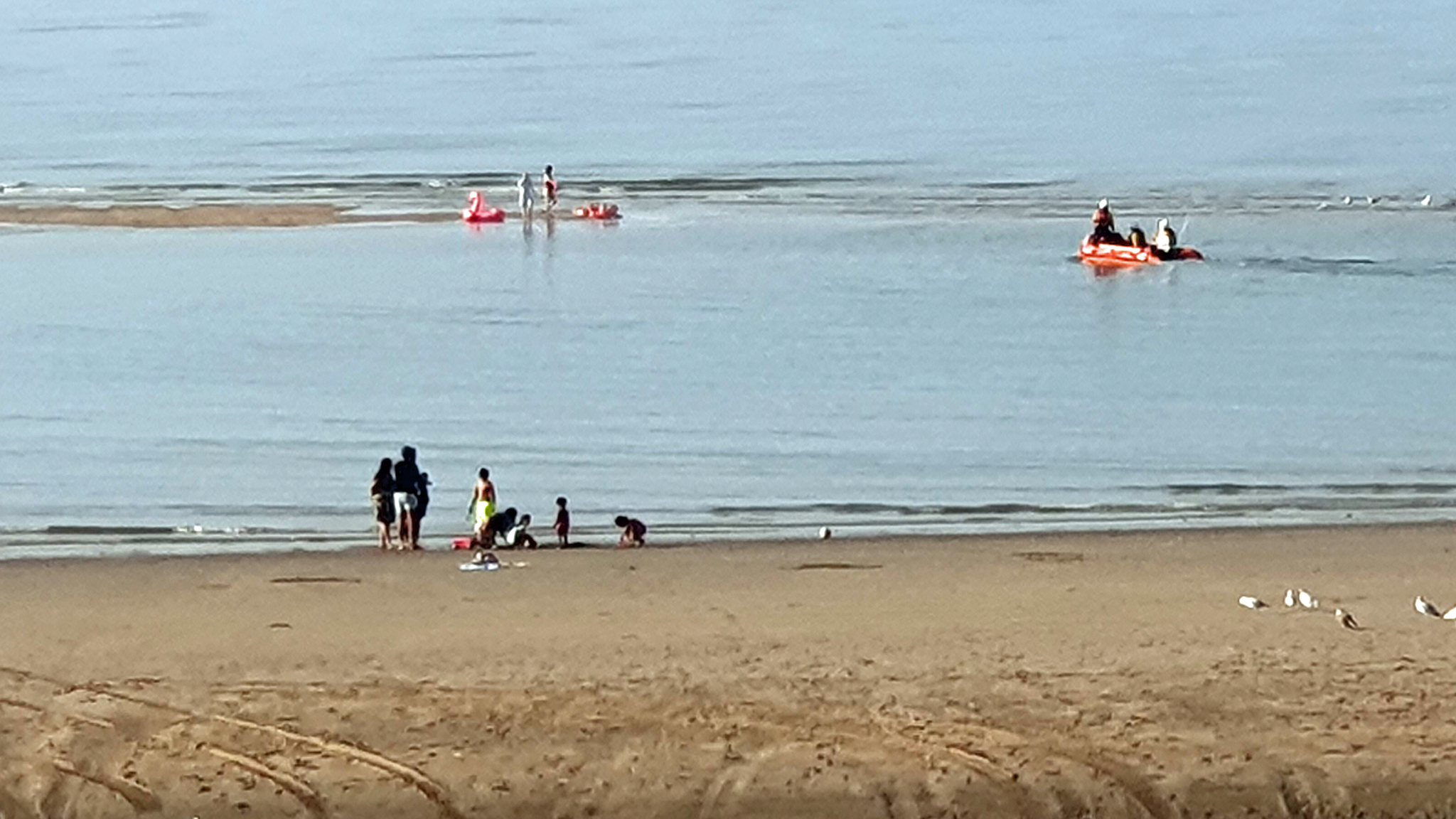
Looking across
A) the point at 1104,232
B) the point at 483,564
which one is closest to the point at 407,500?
the point at 483,564

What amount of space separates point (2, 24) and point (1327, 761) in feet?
372

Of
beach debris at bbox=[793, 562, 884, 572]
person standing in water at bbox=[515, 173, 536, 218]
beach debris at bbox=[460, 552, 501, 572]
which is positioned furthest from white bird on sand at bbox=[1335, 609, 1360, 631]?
person standing in water at bbox=[515, 173, 536, 218]

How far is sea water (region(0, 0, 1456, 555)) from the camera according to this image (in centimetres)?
2328

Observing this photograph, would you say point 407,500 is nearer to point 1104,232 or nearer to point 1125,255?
point 1125,255

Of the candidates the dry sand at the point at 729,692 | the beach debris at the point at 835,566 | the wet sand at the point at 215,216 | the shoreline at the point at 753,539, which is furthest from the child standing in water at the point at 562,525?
the wet sand at the point at 215,216

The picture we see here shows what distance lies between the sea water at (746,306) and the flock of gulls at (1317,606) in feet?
16.9

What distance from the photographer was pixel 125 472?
78.7 ft

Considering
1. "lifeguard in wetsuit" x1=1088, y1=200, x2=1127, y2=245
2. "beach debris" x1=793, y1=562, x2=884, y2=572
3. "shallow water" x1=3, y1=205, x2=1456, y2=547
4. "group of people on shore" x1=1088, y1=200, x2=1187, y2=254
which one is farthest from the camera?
"lifeguard in wetsuit" x1=1088, y1=200, x2=1127, y2=245

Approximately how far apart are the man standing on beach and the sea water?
0.87 metres

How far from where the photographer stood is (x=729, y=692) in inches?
526

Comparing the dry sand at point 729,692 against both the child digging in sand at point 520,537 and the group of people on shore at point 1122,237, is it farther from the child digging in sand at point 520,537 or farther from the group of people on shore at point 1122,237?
the group of people on shore at point 1122,237

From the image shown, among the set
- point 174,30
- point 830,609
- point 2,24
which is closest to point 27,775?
point 830,609

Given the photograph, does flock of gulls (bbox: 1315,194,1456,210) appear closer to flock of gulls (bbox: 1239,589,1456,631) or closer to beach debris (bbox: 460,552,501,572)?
beach debris (bbox: 460,552,501,572)

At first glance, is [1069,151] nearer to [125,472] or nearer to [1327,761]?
[125,472]
